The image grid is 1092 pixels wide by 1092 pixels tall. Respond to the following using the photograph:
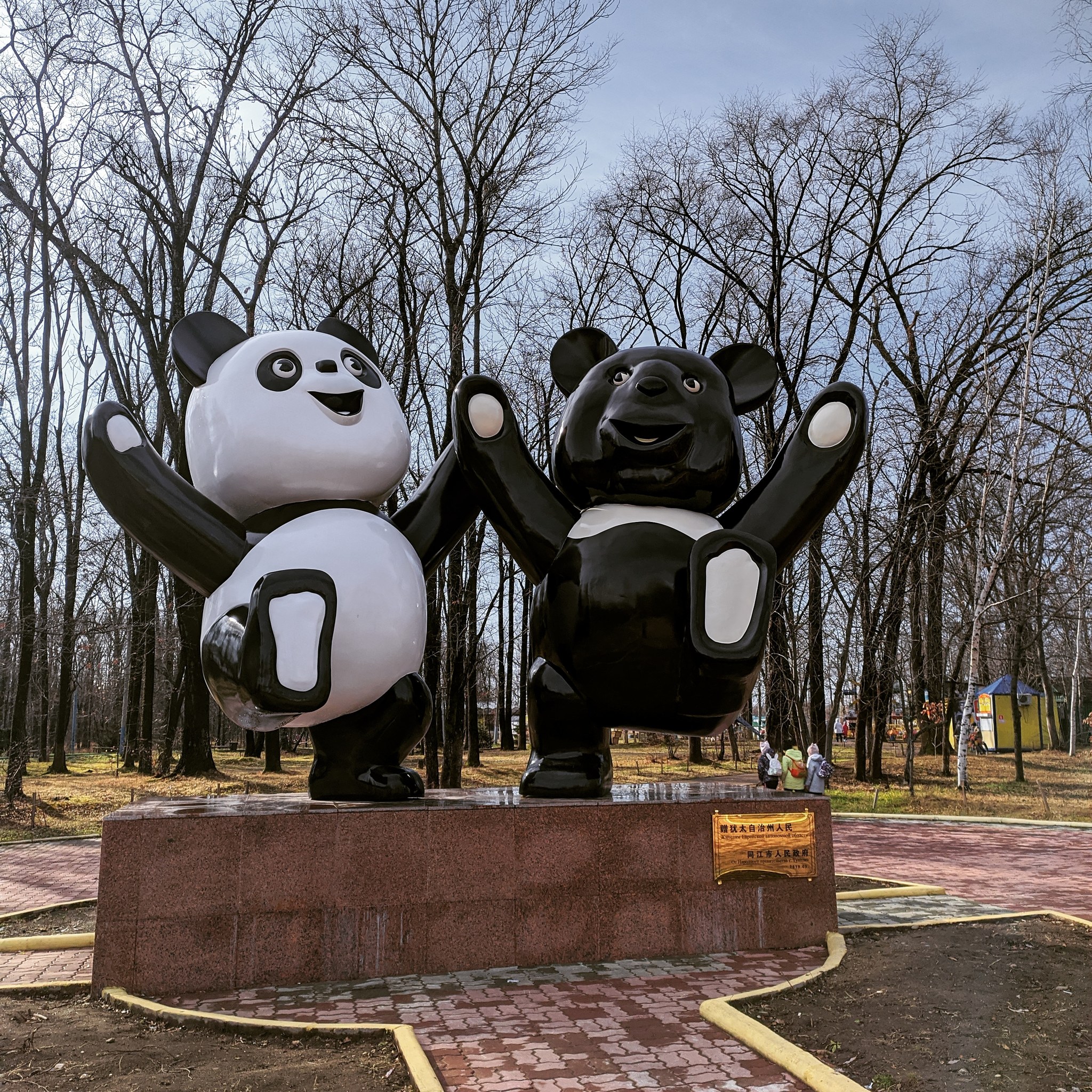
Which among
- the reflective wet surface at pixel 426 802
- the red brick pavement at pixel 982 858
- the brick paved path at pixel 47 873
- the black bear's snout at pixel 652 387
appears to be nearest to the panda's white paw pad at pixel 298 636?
the reflective wet surface at pixel 426 802

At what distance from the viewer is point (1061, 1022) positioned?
3.94m

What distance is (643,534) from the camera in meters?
4.95

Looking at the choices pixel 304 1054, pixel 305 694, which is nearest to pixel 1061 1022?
pixel 304 1054

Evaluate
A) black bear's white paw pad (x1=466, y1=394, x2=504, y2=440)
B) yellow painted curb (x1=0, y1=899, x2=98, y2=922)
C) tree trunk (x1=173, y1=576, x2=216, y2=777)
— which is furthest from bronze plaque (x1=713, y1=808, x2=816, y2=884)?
tree trunk (x1=173, y1=576, x2=216, y2=777)

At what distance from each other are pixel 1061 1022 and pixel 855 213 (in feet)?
55.3

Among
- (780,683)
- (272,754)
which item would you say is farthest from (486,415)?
(272,754)

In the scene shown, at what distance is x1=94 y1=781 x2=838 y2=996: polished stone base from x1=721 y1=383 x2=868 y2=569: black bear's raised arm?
4.92ft

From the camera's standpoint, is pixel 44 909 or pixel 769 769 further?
pixel 769 769

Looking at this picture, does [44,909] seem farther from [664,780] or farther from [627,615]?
[664,780]

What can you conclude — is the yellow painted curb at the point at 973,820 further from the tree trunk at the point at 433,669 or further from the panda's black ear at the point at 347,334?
the panda's black ear at the point at 347,334

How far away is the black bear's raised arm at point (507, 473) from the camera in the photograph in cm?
518

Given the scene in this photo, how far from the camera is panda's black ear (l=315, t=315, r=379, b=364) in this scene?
5.53 meters

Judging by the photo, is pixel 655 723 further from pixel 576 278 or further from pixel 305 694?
pixel 576 278

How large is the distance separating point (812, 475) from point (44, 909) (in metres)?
5.72
